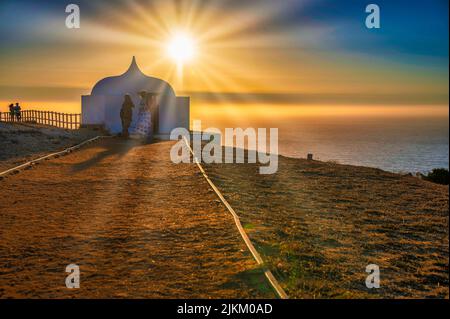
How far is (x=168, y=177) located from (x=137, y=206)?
474 cm

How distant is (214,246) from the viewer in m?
8.21

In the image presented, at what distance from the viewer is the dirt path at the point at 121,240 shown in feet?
21.0

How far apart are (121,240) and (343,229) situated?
486cm

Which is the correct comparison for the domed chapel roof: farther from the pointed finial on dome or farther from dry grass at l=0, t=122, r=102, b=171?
dry grass at l=0, t=122, r=102, b=171

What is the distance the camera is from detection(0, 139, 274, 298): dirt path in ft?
21.0

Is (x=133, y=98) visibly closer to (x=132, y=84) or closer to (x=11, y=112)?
(x=132, y=84)

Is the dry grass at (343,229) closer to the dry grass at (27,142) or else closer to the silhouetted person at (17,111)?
the dry grass at (27,142)

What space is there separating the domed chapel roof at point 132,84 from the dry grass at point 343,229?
914 inches

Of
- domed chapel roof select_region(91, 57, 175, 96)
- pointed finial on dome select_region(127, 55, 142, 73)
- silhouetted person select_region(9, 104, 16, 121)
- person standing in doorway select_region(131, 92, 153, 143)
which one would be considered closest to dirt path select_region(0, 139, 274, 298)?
person standing in doorway select_region(131, 92, 153, 143)

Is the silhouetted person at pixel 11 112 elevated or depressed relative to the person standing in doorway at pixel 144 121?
elevated

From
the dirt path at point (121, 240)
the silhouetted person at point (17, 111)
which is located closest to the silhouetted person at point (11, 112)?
the silhouetted person at point (17, 111)

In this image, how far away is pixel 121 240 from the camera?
8.52m

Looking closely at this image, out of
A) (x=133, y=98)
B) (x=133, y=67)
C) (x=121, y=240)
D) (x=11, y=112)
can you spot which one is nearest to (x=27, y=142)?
(x=133, y=98)
